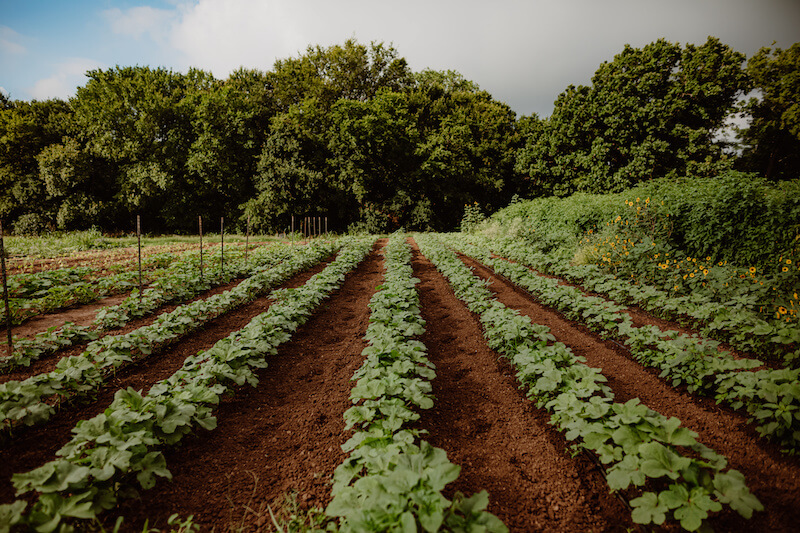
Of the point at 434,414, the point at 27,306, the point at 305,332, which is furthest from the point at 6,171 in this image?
the point at 434,414

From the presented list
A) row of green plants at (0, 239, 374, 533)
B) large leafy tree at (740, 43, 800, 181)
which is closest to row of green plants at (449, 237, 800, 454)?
row of green plants at (0, 239, 374, 533)

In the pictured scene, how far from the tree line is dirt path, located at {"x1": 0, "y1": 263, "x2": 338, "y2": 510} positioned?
2177 centimetres

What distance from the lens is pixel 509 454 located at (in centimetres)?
292

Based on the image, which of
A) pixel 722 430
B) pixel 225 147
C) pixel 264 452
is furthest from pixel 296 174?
pixel 722 430

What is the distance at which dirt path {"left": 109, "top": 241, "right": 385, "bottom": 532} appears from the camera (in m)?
2.38

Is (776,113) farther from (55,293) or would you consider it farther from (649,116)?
(55,293)

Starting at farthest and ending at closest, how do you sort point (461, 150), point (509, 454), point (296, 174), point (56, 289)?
point (461, 150)
point (296, 174)
point (56, 289)
point (509, 454)

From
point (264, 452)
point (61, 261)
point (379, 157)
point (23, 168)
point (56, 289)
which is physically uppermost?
point (379, 157)

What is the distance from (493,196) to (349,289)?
28.0 metres

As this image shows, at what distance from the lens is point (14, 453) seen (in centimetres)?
267

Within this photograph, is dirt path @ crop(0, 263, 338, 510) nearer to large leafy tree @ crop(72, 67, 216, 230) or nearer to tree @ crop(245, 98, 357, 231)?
tree @ crop(245, 98, 357, 231)

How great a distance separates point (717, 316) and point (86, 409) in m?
7.90

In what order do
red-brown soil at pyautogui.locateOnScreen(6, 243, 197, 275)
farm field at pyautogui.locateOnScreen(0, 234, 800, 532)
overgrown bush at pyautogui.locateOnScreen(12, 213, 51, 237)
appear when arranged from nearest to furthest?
farm field at pyautogui.locateOnScreen(0, 234, 800, 532), red-brown soil at pyautogui.locateOnScreen(6, 243, 197, 275), overgrown bush at pyautogui.locateOnScreen(12, 213, 51, 237)

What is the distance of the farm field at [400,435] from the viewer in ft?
6.50
